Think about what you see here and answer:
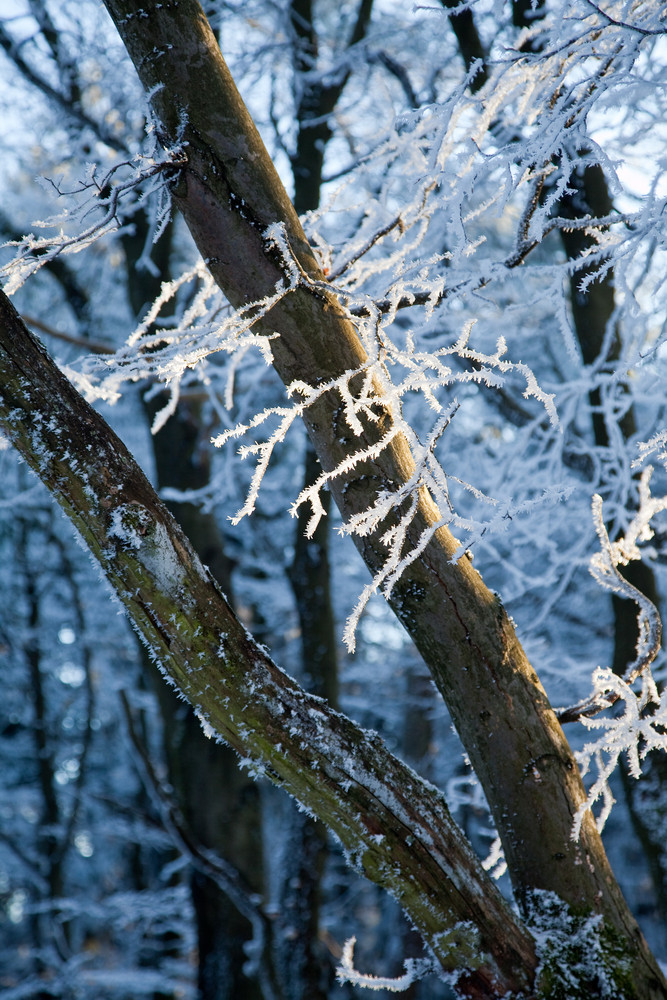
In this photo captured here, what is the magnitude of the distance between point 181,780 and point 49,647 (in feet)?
16.5

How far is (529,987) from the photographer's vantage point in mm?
1466

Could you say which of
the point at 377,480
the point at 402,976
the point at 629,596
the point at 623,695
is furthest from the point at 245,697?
the point at 629,596

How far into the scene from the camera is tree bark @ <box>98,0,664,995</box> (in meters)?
1.53

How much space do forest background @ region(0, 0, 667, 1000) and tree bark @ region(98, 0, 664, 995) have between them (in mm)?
26

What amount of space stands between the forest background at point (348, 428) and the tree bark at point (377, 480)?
0.08 ft

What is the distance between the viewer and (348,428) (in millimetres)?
1613

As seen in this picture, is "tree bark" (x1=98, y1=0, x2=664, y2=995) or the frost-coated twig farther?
the frost-coated twig

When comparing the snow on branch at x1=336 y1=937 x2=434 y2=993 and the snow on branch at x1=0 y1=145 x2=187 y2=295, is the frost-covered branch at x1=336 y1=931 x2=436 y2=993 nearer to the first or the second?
the snow on branch at x1=336 y1=937 x2=434 y2=993

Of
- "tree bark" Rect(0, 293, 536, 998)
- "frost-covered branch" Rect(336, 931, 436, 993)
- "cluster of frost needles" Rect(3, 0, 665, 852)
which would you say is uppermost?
"cluster of frost needles" Rect(3, 0, 665, 852)

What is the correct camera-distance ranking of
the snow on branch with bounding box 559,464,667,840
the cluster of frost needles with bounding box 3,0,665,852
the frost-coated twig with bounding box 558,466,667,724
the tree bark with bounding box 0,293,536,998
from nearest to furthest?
1. the tree bark with bounding box 0,293,536,998
2. the cluster of frost needles with bounding box 3,0,665,852
3. the snow on branch with bounding box 559,464,667,840
4. the frost-coated twig with bounding box 558,466,667,724

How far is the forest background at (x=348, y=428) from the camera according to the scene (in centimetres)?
156

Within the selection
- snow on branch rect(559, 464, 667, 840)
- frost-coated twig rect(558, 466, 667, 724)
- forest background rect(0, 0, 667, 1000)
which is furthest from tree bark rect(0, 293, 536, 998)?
frost-coated twig rect(558, 466, 667, 724)

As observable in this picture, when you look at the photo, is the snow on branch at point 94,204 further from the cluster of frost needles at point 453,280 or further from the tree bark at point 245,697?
the tree bark at point 245,697

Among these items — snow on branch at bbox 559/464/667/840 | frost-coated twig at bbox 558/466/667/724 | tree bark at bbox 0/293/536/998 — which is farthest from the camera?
frost-coated twig at bbox 558/466/667/724
